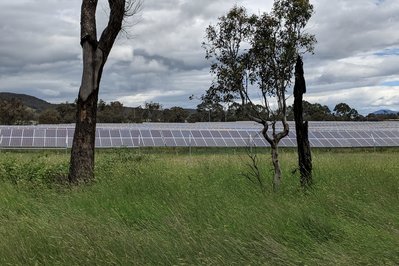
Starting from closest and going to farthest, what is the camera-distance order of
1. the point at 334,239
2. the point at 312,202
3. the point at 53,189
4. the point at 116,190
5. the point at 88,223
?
the point at 334,239, the point at 88,223, the point at 312,202, the point at 116,190, the point at 53,189

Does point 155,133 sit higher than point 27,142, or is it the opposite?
point 155,133

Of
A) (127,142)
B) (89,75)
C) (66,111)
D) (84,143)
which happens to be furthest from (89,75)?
(66,111)

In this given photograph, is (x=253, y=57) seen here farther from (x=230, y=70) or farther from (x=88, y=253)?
(x=88, y=253)

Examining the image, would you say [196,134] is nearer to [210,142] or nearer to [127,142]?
[210,142]

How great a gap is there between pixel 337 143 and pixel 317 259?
29181mm

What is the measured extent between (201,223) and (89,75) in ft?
19.5

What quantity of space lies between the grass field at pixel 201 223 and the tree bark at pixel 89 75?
1.41 metres

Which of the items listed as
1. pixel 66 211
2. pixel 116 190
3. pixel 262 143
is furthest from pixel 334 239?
pixel 262 143

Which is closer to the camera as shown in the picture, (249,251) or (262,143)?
(249,251)

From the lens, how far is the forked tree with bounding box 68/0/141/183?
10477 mm

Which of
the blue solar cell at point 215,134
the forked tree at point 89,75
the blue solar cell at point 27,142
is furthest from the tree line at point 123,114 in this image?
the forked tree at point 89,75

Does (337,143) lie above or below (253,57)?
below

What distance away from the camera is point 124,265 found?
4.48 meters

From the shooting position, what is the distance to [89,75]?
35.1 ft
